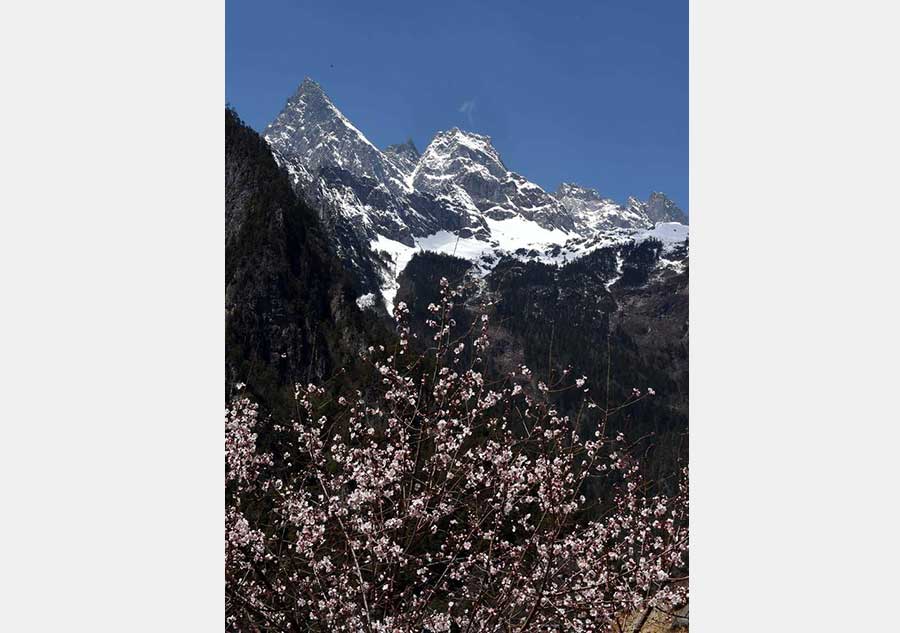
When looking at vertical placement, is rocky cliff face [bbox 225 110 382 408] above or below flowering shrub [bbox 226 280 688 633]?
above

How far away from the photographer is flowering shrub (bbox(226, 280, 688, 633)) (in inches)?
218

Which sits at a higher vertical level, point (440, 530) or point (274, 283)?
point (274, 283)

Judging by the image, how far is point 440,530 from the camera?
6.89m

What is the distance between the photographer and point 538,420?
20.1 feet

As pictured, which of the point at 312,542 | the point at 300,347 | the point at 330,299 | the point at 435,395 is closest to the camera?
the point at 312,542

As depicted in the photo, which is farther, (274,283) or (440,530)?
(274,283)

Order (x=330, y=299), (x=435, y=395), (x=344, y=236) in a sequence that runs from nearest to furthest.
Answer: (x=435, y=395)
(x=330, y=299)
(x=344, y=236)

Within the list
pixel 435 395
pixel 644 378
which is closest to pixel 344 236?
pixel 644 378

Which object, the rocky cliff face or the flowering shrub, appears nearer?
the flowering shrub

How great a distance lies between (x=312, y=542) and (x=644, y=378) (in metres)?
176

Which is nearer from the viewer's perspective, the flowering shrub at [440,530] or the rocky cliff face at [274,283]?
the flowering shrub at [440,530]

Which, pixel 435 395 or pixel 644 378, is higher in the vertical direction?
pixel 644 378

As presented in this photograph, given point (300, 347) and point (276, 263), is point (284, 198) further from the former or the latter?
point (300, 347)

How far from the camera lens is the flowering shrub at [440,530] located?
5.53 metres
